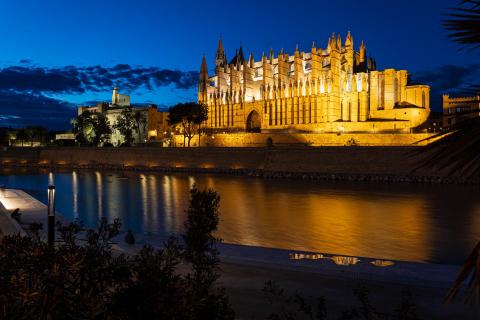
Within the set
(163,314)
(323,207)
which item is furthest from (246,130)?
(163,314)

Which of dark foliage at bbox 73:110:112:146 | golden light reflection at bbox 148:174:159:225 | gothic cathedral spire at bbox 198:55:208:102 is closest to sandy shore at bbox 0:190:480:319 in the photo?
golden light reflection at bbox 148:174:159:225

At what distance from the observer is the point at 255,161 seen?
48.5 meters

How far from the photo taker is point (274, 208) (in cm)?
2289

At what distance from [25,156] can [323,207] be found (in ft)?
188

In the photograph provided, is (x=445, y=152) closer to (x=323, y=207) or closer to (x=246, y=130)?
(x=323, y=207)

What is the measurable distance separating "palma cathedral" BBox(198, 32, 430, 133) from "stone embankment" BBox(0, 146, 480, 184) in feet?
32.4

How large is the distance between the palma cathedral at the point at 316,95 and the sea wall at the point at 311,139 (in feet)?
5.94

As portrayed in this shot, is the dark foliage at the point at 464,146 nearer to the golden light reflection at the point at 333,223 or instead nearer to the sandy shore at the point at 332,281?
the sandy shore at the point at 332,281

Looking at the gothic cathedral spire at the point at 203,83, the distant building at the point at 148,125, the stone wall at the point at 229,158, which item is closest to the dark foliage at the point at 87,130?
the distant building at the point at 148,125

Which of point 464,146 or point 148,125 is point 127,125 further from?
point 464,146

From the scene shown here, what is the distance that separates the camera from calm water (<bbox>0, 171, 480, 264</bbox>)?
14.3 metres

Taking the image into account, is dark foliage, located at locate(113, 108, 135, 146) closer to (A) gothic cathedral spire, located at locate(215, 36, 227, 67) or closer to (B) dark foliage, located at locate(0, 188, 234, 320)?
(A) gothic cathedral spire, located at locate(215, 36, 227, 67)

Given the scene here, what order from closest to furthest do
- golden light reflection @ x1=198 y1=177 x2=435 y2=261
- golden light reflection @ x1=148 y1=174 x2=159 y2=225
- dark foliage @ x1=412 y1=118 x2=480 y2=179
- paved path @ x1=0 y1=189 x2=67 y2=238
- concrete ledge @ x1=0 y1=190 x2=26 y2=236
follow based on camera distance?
dark foliage @ x1=412 y1=118 x2=480 y2=179 < concrete ledge @ x1=0 y1=190 x2=26 y2=236 < paved path @ x1=0 y1=189 x2=67 y2=238 < golden light reflection @ x1=198 y1=177 x2=435 y2=261 < golden light reflection @ x1=148 y1=174 x2=159 y2=225

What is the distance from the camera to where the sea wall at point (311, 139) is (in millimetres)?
46781
